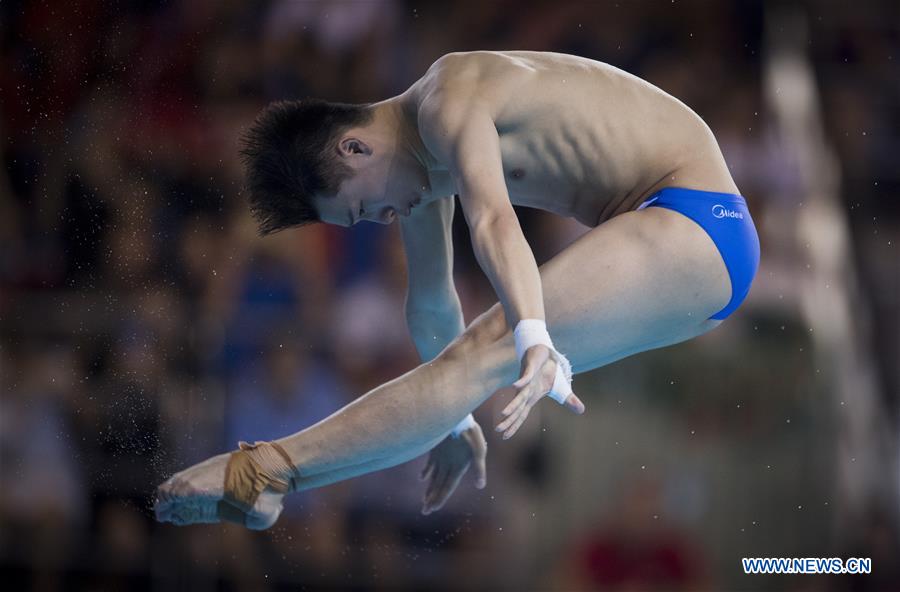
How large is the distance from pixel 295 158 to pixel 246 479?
0.76 meters

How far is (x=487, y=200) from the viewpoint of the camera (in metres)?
2.23

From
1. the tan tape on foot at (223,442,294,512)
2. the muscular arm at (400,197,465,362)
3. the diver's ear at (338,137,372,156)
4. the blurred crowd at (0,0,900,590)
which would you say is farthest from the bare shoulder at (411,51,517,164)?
the blurred crowd at (0,0,900,590)

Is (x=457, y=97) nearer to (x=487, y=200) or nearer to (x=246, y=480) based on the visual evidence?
(x=487, y=200)

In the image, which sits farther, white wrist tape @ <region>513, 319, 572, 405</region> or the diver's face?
the diver's face

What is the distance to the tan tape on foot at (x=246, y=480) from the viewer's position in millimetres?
2512

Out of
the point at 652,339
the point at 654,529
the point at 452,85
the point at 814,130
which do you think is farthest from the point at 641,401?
the point at 452,85

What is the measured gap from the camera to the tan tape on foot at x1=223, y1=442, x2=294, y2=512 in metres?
2.51

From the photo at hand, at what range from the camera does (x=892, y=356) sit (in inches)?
172

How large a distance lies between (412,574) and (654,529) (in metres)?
0.89

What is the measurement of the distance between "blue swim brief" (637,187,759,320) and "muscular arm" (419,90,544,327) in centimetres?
42

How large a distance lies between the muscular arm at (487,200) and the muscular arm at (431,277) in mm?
579

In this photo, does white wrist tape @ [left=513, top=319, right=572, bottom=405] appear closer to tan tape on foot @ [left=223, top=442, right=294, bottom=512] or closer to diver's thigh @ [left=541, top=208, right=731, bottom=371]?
diver's thigh @ [left=541, top=208, right=731, bottom=371]

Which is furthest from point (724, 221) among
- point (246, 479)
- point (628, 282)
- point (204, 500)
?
point (204, 500)

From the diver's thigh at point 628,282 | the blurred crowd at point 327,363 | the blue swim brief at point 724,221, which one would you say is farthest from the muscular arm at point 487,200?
the blurred crowd at point 327,363
